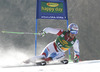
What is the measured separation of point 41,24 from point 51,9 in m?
1.74

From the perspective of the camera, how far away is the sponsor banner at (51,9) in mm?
3709

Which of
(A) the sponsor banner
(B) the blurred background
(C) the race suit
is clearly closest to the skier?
(C) the race suit

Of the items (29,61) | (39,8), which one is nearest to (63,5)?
(39,8)

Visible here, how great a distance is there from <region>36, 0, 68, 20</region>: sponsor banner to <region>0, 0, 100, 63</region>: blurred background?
5.26 feet

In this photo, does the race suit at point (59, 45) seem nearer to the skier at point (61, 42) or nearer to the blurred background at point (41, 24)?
the skier at point (61, 42)

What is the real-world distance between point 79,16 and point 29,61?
11.6 ft

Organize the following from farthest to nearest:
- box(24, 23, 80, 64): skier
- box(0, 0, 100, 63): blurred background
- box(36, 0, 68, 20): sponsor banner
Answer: box(0, 0, 100, 63): blurred background, box(36, 0, 68, 20): sponsor banner, box(24, 23, 80, 64): skier

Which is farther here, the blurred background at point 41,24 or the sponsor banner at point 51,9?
the blurred background at point 41,24

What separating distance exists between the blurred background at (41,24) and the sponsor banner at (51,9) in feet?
5.26

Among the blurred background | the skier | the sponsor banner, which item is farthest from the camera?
the blurred background

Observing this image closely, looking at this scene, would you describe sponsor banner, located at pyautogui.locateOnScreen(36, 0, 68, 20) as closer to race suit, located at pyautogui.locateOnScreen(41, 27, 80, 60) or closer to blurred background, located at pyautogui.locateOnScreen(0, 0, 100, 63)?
race suit, located at pyautogui.locateOnScreen(41, 27, 80, 60)

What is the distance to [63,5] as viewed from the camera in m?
3.86

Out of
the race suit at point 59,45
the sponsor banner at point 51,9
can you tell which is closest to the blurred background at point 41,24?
the sponsor banner at point 51,9

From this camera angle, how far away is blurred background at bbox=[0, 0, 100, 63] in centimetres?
524
